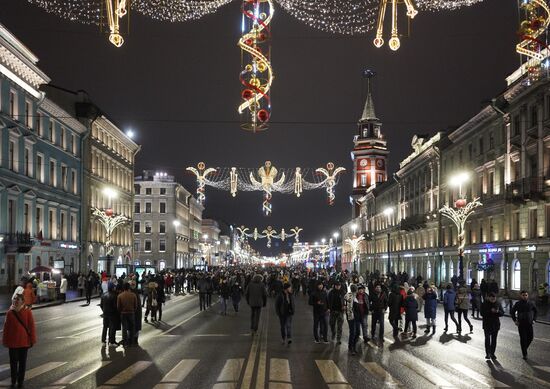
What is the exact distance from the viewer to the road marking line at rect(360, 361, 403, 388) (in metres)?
12.9

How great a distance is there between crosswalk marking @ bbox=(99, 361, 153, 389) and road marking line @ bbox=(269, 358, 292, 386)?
263cm

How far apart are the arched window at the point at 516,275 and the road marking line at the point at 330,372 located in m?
31.8

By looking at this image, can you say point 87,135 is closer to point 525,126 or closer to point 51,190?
point 51,190

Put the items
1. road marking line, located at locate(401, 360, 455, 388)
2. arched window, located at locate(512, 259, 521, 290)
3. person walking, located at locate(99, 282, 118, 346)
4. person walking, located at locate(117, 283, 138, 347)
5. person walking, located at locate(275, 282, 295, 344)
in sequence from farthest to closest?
arched window, located at locate(512, 259, 521, 290)
person walking, located at locate(275, 282, 295, 344)
person walking, located at locate(99, 282, 118, 346)
person walking, located at locate(117, 283, 138, 347)
road marking line, located at locate(401, 360, 455, 388)

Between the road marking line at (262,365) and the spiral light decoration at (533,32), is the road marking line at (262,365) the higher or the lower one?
the lower one

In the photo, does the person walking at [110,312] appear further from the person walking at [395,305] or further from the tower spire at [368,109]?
the tower spire at [368,109]

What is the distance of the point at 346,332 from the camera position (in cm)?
2419

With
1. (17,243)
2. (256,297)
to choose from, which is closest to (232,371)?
(256,297)

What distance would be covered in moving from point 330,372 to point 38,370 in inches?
236

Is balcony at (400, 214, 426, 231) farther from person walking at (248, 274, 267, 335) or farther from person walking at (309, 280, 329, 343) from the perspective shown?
person walking at (309, 280, 329, 343)

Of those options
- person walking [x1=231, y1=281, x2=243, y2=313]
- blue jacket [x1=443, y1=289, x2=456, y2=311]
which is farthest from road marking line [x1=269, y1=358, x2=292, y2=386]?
person walking [x1=231, y1=281, x2=243, y2=313]

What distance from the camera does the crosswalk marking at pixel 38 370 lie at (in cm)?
1322

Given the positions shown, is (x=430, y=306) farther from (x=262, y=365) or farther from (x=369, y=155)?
(x=369, y=155)

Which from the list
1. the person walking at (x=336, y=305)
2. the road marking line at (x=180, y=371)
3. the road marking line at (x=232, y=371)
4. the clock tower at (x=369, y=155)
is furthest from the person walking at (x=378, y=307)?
the clock tower at (x=369, y=155)
